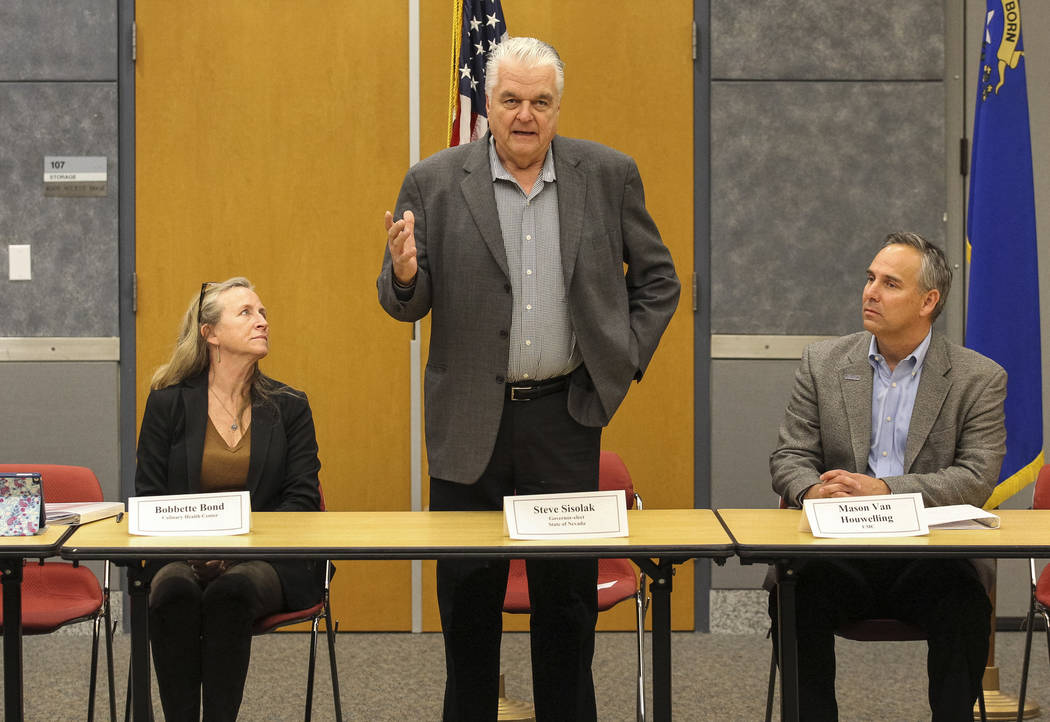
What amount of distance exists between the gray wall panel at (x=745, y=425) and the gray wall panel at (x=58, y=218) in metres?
2.39

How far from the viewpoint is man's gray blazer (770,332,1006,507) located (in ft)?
8.78

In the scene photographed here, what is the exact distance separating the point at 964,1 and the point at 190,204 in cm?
314

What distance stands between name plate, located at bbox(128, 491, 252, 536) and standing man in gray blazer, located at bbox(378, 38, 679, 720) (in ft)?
1.53

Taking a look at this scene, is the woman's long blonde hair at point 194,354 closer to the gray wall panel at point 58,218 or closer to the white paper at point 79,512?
the white paper at point 79,512

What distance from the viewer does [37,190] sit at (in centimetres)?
433

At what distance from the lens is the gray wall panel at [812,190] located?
431cm

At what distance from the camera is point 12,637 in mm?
2326

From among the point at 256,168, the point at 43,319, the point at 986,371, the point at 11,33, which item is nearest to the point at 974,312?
the point at 986,371

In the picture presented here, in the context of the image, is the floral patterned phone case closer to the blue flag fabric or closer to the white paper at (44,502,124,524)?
the white paper at (44,502,124,524)

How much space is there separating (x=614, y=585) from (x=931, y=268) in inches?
48.7

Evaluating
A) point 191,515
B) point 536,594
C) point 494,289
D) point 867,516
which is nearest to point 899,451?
point 867,516

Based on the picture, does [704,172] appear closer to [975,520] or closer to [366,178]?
[366,178]

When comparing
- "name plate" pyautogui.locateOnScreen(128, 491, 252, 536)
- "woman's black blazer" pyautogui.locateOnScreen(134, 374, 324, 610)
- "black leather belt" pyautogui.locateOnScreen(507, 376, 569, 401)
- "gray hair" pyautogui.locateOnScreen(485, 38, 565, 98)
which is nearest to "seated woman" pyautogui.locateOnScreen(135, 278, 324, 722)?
"woman's black blazer" pyautogui.locateOnScreen(134, 374, 324, 610)

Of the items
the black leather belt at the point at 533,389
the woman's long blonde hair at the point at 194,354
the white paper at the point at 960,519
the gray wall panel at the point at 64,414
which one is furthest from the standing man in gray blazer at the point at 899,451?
the gray wall panel at the point at 64,414
